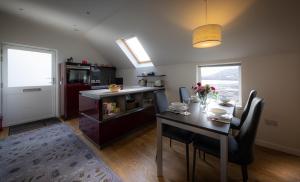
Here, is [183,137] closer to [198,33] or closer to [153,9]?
[198,33]

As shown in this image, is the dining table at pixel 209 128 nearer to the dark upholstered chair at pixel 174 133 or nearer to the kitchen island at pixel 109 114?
the dark upholstered chair at pixel 174 133

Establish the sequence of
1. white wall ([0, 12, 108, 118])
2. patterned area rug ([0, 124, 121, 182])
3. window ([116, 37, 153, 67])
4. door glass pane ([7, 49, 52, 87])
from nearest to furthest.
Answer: patterned area rug ([0, 124, 121, 182]) → white wall ([0, 12, 108, 118]) → door glass pane ([7, 49, 52, 87]) → window ([116, 37, 153, 67])

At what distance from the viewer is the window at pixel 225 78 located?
290cm

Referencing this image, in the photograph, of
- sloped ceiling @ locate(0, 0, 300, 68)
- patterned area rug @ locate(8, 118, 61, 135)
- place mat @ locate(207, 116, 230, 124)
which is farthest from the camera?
patterned area rug @ locate(8, 118, 61, 135)

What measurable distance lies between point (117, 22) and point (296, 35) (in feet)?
10.9

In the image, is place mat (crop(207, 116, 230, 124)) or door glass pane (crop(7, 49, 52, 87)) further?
door glass pane (crop(7, 49, 52, 87))

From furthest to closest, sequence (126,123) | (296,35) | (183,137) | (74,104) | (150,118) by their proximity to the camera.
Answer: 1. (74,104)
2. (150,118)
3. (126,123)
4. (296,35)
5. (183,137)

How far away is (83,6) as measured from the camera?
258 cm

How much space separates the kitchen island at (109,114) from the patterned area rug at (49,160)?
325 mm

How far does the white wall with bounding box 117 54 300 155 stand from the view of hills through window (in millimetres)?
214

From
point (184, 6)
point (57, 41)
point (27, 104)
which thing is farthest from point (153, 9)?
point (27, 104)

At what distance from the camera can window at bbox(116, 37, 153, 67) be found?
4.19m

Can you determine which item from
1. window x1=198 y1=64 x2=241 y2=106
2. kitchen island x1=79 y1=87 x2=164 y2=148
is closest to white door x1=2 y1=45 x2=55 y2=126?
kitchen island x1=79 y1=87 x2=164 y2=148

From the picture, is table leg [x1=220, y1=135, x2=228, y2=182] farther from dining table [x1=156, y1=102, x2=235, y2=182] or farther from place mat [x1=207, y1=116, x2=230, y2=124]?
place mat [x1=207, y1=116, x2=230, y2=124]
